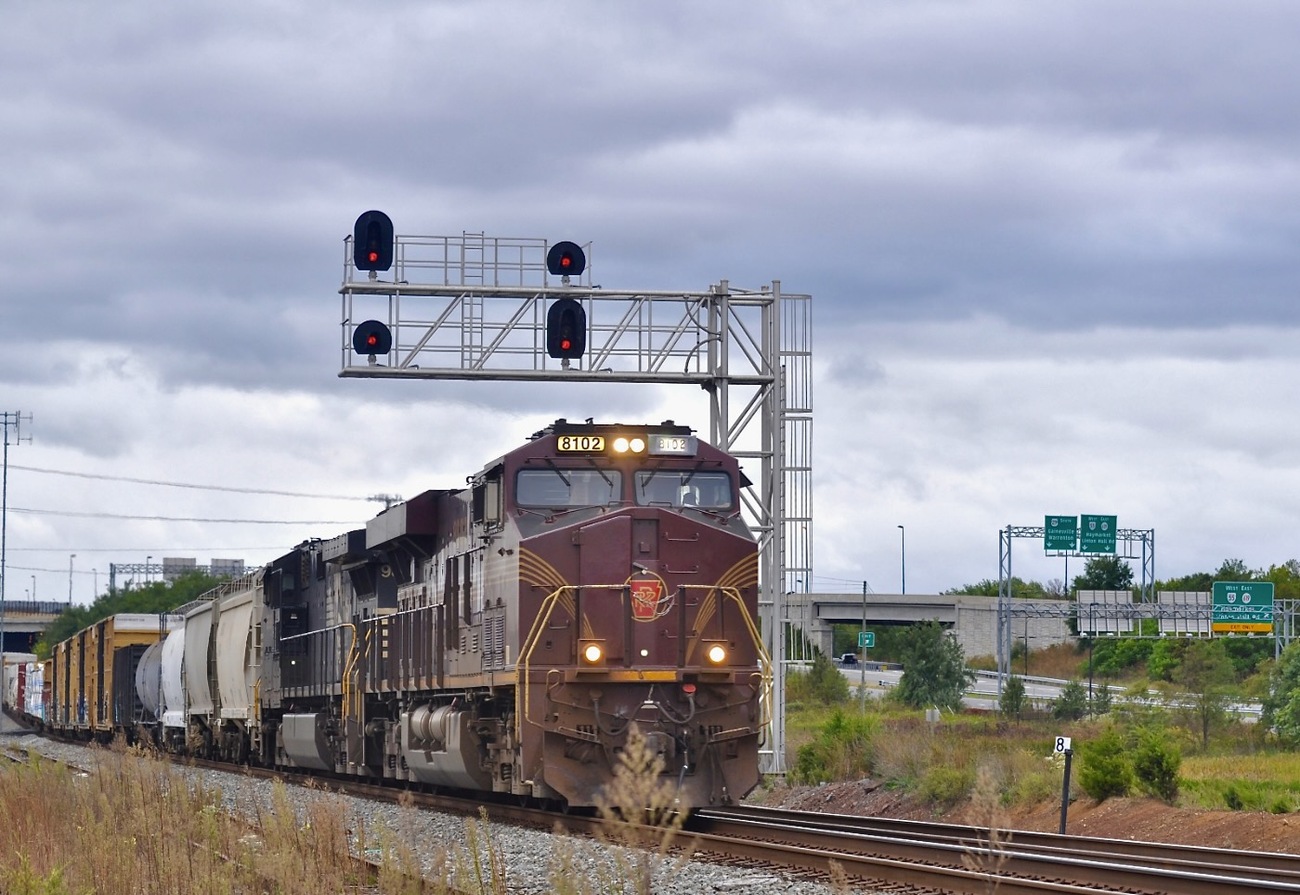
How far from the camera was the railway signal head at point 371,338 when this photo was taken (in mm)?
24406

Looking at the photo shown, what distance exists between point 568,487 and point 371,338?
341 inches

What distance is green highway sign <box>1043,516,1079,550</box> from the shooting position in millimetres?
58094

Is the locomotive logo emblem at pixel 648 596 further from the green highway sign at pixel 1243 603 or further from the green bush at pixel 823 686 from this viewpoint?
the green highway sign at pixel 1243 603

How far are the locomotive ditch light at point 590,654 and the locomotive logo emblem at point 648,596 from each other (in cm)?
48

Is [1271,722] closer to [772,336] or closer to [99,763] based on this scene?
[772,336]

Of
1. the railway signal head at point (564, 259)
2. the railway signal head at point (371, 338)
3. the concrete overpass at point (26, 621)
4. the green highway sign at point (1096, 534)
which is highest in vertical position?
the railway signal head at point (564, 259)

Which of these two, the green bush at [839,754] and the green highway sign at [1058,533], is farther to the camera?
the green highway sign at [1058,533]

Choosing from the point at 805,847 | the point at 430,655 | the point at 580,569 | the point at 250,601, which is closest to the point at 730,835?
the point at 805,847

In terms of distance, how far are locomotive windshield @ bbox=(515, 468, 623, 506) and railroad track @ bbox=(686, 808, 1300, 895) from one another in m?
3.47

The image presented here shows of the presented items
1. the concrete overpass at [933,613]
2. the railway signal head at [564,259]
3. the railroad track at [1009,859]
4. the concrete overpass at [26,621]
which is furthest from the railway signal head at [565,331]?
the concrete overpass at [26,621]

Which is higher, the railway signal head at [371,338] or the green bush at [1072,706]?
the railway signal head at [371,338]

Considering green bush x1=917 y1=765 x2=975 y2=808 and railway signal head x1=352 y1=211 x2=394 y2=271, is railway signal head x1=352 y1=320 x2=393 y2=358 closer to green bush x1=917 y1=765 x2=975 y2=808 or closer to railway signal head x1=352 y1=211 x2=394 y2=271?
railway signal head x1=352 y1=211 x2=394 y2=271

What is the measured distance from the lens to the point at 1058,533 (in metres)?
58.2

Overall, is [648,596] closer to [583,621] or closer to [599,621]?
[599,621]
